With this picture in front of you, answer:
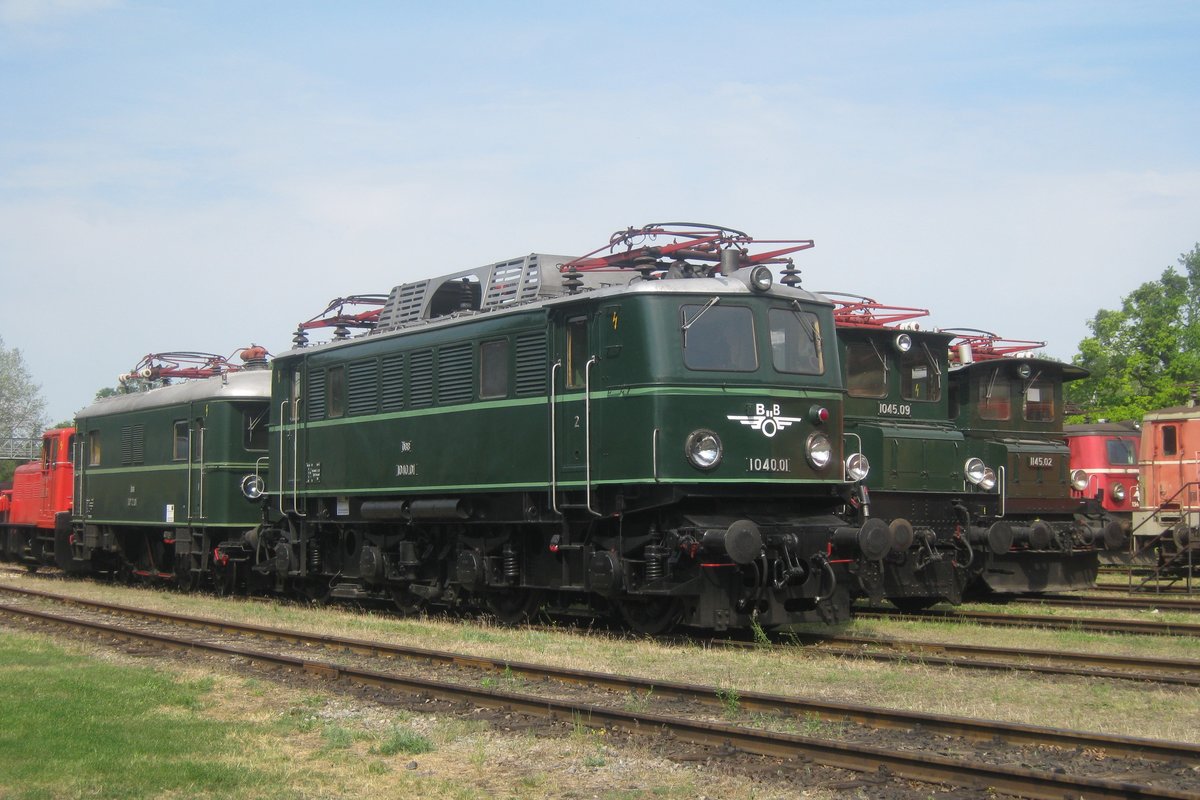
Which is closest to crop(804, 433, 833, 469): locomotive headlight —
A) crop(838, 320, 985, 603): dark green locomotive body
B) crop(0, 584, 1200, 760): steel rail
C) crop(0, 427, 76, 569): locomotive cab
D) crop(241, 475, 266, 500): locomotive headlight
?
crop(838, 320, 985, 603): dark green locomotive body

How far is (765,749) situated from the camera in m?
7.78

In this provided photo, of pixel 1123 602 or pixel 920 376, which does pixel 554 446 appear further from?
pixel 1123 602

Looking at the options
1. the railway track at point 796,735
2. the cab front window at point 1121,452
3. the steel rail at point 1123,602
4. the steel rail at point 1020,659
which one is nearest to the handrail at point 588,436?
the railway track at point 796,735

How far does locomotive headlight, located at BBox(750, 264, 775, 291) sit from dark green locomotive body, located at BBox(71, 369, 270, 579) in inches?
407

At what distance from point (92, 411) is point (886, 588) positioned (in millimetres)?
16346

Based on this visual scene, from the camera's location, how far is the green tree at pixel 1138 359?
41.6 m

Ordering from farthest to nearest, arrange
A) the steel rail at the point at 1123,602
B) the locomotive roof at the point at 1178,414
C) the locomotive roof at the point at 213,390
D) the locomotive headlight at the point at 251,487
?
1. the locomotive roof at the point at 1178,414
2. the locomotive roof at the point at 213,390
3. the locomotive headlight at the point at 251,487
4. the steel rail at the point at 1123,602

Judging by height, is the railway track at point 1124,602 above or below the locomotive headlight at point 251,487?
below

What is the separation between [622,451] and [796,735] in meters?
5.34

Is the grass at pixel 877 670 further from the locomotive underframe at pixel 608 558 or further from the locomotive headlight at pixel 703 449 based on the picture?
the locomotive headlight at pixel 703 449

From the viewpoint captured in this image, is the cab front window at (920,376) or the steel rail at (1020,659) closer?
the steel rail at (1020,659)

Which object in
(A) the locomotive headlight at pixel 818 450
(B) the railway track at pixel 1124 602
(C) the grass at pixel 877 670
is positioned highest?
(A) the locomotive headlight at pixel 818 450

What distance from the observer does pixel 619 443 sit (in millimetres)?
12922

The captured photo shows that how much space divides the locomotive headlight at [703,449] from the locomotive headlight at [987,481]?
6.33 metres
